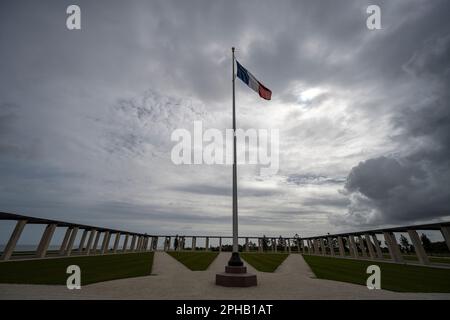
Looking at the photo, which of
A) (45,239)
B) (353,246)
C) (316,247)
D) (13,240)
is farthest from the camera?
(316,247)

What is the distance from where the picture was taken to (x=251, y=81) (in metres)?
15.2

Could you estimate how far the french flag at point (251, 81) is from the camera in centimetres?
1491

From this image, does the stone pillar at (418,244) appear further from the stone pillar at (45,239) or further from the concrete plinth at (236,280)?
the stone pillar at (45,239)

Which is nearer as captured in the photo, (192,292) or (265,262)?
(192,292)

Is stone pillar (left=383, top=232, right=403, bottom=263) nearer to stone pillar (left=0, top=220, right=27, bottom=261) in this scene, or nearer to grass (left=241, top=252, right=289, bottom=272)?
grass (left=241, top=252, right=289, bottom=272)

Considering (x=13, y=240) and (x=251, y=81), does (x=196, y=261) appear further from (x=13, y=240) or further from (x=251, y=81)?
(x=251, y=81)

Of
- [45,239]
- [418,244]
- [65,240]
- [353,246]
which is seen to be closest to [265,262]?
[418,244]

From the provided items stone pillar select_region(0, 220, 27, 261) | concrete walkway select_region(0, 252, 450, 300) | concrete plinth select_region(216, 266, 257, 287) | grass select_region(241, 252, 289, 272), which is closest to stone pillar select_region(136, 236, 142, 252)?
grass select_region(241, 252, 289, 272)

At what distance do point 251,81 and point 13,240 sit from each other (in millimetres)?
19774

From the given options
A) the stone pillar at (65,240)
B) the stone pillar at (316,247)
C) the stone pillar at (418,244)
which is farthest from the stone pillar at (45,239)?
the stone pillar at (316,247)

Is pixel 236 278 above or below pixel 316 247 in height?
below
